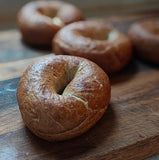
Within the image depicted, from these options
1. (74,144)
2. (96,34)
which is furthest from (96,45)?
(74,144)

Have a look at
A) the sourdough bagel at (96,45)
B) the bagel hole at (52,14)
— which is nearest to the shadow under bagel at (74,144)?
the sourdough bagel at (96,45)

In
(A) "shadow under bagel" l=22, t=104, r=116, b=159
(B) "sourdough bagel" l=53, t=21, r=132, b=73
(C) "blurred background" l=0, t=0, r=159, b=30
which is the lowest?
(A) "shadow under bagel" l=22, t=104, r=116, b=159

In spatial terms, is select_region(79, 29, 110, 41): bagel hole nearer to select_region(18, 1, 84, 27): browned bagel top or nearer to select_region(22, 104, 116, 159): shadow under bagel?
select_region(18, 1, 84, 27): browned bagel top

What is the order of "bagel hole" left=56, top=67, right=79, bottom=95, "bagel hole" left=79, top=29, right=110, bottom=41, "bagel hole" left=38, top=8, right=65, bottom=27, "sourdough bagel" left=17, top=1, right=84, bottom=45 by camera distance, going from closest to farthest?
"bagel hole" left=56, top=67, right=79, bottom=95 < "bagel hole" left=79, top=29, right=110, bottom=41 < "sourdough bagel" left=17, top=1, right=84, bottom=45 < "bagel hole" left=38, top=8, right=65, bottom=27

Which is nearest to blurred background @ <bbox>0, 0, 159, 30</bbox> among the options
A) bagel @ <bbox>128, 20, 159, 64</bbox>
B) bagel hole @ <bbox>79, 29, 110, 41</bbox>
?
bagel @ <bbox>128, 20, 159, 64</bbox>

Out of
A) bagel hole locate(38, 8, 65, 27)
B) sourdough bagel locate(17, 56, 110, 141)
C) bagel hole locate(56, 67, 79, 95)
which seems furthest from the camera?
bagel hole locate(38, 8, 65, 27)

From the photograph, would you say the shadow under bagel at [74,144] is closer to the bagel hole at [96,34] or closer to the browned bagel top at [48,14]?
the bagel hole at [96,34]

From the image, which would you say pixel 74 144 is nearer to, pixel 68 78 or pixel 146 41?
pixel 68 78
